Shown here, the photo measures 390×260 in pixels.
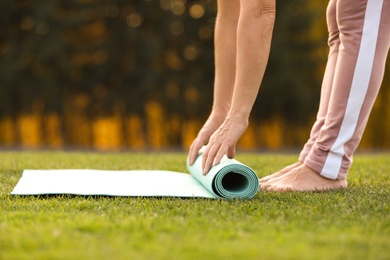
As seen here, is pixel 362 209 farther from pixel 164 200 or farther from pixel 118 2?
pixel 118 2

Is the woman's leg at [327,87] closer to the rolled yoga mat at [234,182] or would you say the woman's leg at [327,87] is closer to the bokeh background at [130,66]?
the rolled yoga mat at [234,182]

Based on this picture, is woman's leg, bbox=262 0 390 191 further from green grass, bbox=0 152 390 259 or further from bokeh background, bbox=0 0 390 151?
bokeh background, bbox=0 0 390 151

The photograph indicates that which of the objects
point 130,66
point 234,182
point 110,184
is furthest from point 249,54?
point 130,66

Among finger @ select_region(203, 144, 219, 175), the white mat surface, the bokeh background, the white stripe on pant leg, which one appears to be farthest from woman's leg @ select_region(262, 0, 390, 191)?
the bokeh background

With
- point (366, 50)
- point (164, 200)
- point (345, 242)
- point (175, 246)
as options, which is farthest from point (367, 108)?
point (175, 246)

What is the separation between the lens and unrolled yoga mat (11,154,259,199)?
2.94 m

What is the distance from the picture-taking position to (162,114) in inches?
846

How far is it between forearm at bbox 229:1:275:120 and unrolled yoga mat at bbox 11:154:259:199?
0.30 m

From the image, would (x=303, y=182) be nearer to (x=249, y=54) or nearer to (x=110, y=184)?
(x=249, y=54)

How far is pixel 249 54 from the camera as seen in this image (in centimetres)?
306

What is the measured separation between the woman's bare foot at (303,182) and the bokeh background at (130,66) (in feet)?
51.4

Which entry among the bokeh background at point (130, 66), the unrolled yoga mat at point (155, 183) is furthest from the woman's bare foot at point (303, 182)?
the bokeh background at point (130, 66)

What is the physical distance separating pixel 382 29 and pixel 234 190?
1.15 meters

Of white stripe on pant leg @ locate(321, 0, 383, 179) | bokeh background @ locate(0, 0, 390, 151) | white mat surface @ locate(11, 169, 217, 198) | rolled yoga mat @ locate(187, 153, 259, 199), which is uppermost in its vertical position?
white stripe on pant leg @ locate(321, 0, 383, 179)
